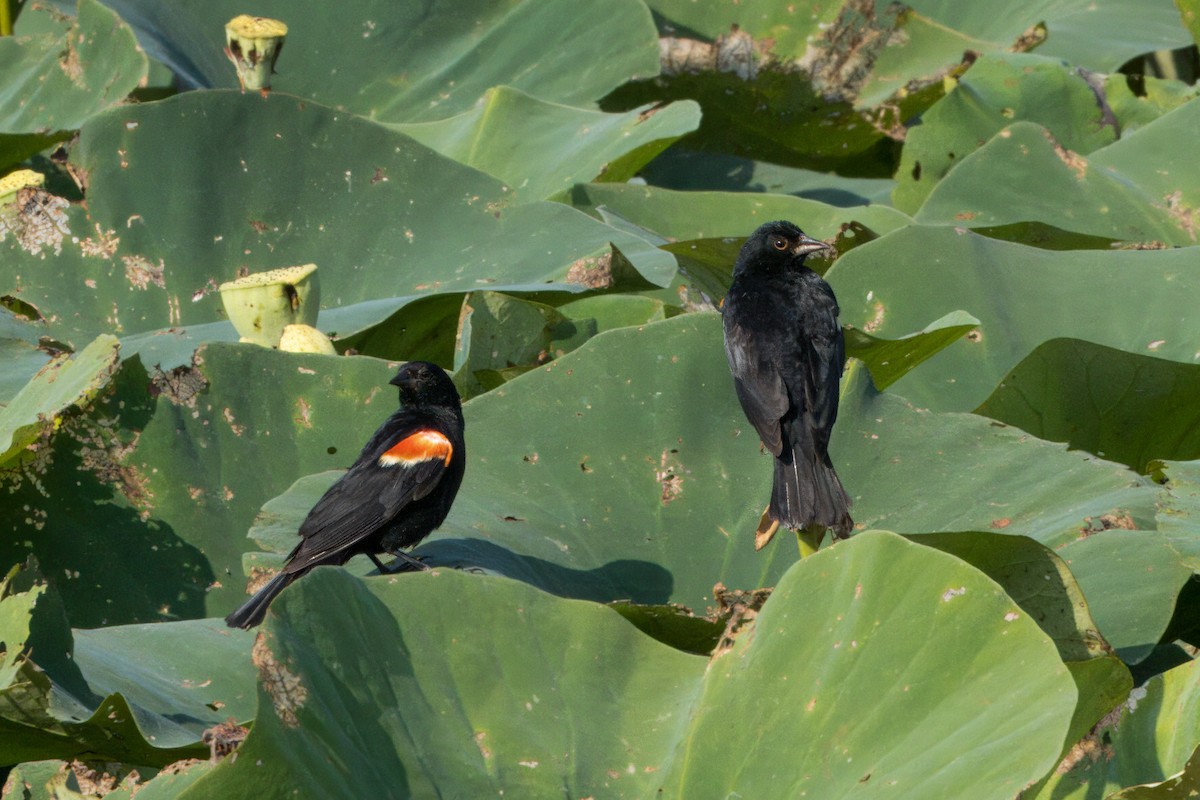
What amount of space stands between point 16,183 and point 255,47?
74 cm

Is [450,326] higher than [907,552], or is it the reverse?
[907,552]

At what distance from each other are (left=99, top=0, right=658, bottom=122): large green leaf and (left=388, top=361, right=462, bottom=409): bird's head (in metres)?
2.16

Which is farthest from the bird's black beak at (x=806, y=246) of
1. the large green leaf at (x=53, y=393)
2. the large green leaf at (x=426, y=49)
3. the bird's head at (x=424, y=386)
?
the large green leaf at (x=426, y=49)

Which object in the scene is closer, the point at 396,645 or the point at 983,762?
the point at 983,762

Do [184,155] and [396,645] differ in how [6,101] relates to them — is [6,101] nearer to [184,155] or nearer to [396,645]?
[184,155]

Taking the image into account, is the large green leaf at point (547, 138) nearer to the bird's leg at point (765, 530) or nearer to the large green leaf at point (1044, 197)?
the large green leaf at point (1044, 197)

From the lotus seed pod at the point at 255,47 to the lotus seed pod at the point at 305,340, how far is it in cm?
121

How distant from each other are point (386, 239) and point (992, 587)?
231 centimetres

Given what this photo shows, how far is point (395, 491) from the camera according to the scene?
2.78 meters

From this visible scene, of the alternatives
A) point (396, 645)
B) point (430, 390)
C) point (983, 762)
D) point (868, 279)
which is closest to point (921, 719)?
point (983, 762)

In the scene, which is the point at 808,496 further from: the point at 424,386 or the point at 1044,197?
the point at 1044,197

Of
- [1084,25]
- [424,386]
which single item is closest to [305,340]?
[424,386]

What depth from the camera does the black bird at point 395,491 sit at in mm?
2629

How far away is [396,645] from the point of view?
1973 mm
